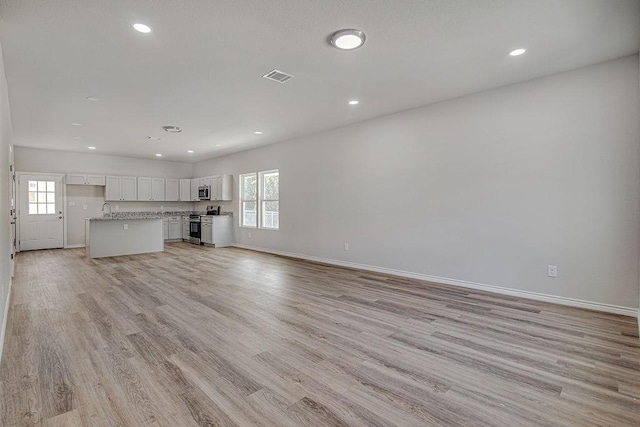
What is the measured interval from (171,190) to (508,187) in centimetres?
935

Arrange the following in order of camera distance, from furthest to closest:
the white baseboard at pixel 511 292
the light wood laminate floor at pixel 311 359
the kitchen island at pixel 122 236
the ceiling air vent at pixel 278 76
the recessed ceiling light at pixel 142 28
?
the kitchen island at pixel 122 236 → the ceiling air vent at pixel 278 76 → the white baseboard at pixel 511 292 → the recessed ceiling light at pixel 142 28 → the light wood laminate floor at pixel 311 359

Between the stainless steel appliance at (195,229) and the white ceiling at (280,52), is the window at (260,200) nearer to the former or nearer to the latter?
the stainless steel appliance at (195,229)

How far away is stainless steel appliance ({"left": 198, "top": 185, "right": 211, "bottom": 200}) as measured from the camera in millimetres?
9216

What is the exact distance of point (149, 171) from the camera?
9.62 metres

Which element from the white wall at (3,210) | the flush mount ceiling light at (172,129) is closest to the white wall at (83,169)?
the flush mount ceiling light at (172,129)

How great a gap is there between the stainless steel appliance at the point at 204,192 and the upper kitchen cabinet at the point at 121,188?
180 cm

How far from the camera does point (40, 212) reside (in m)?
7.86

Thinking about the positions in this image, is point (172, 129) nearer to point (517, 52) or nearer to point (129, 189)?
point (129, 189)

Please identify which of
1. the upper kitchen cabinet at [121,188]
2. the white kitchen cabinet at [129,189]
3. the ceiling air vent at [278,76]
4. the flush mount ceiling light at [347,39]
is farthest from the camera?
the white kitchen cabinet at [129,189]

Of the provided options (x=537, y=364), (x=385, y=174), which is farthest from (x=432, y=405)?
(x=385, y=174)

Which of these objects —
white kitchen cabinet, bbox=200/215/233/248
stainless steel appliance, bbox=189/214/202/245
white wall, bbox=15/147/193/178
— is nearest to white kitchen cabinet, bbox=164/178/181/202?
white wall, bbox=15/147/193/178

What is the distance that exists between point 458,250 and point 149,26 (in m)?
4.30

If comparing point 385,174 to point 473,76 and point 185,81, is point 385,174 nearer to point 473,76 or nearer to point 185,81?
point 473,76

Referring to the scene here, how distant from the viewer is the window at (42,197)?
7.73 m
